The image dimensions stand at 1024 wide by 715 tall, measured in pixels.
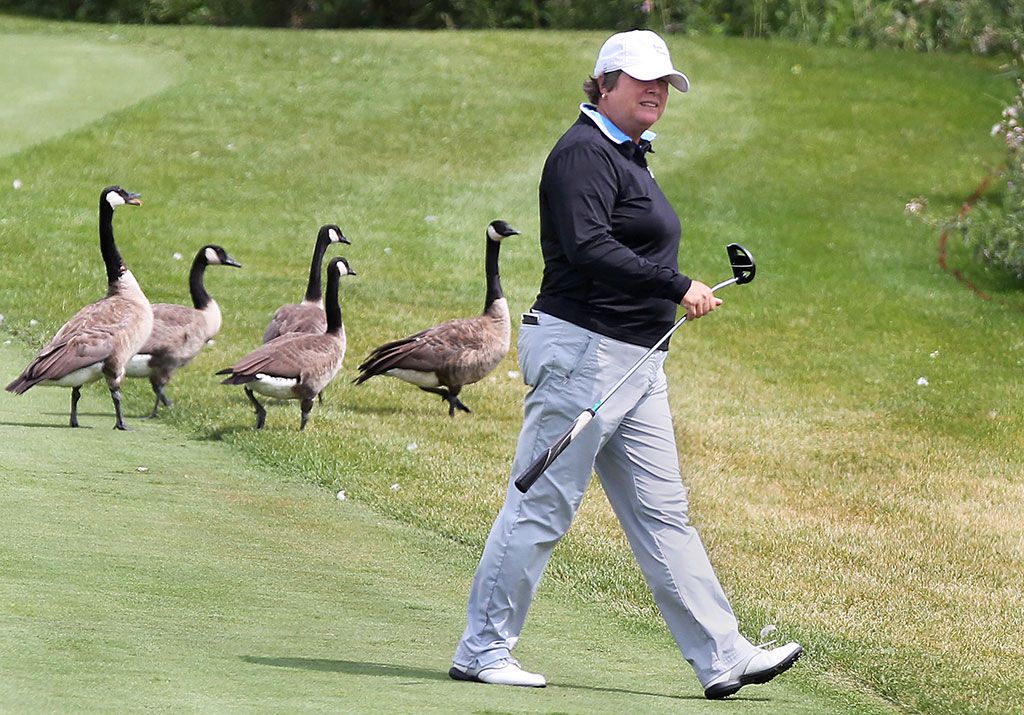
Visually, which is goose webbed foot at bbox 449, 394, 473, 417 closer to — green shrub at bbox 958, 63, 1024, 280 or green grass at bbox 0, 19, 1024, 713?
green grass at bbox 0, 19, 1024, 713

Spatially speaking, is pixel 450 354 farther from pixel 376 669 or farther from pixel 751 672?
pixel 751 672

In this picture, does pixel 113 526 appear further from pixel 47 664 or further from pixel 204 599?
pixel 47 664

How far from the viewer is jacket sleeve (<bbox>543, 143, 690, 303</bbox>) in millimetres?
5531

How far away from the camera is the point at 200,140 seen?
79.3ft

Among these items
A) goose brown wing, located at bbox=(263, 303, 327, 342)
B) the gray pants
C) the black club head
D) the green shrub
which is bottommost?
the green shrub

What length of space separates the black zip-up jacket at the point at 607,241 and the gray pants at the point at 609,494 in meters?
0.08

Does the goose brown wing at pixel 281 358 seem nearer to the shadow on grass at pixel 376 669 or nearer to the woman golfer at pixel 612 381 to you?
the shadow on grass at pixel 376 669

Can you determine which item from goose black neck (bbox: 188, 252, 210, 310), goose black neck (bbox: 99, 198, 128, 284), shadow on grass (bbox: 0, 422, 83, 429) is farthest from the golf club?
goose black neck (bbox: 188, 252, 210, 310)

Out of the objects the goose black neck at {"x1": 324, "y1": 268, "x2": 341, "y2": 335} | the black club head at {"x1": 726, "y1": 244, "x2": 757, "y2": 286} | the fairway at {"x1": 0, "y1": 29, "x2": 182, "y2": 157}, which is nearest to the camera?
the black club head at {"x1": 726, "y1": 244, "x2": 757, "y2": 286}

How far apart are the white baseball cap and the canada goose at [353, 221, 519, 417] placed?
20.2ft

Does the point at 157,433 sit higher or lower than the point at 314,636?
lower

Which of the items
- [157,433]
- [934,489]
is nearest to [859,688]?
[934,489]

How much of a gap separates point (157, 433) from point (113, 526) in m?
2.79

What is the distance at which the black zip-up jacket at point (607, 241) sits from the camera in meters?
5.56
